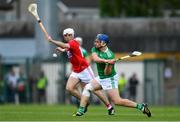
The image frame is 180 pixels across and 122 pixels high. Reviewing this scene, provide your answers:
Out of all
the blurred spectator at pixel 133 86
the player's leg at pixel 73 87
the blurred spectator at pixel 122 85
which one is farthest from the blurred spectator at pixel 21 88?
the player's leg at pixel 73 87

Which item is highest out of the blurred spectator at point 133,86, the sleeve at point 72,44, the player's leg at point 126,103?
the sleeve at point 72,44

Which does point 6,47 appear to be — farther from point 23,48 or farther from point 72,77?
point 72,77

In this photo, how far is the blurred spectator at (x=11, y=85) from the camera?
45.8 m

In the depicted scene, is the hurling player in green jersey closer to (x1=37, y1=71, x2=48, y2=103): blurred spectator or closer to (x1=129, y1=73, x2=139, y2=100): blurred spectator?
(x1=37, y1=71, x2=48, y2=103): blurred spectator

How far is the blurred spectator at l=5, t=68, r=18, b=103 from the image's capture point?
45.8m

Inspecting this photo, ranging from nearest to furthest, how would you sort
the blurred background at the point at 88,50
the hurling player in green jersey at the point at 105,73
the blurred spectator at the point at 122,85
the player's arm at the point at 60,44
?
1. the hurling player in green jersey at the point at 105,73
2. the player's arm at the point at 60,44
3. the blurred background at the point at 88,50
4. the blurred spectator at the point at 122,85

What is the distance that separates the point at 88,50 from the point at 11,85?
1057cm

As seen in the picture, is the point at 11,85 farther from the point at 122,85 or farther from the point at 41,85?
the point at 122,85

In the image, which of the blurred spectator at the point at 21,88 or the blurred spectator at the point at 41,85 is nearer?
the blurred spectator at the point at 21,88

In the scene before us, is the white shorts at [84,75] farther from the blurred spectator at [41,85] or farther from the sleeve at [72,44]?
the blurred spectator at [41,85]

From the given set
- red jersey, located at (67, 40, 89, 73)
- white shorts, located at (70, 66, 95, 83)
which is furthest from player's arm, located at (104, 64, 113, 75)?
white shorts, located at (70, 66, 95, 83)

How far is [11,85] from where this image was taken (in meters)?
46.2

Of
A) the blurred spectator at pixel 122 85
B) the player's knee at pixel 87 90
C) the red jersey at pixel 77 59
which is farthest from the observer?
the blurred spectator at pixel 122 85

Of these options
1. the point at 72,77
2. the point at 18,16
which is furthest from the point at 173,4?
the point at 72,77
